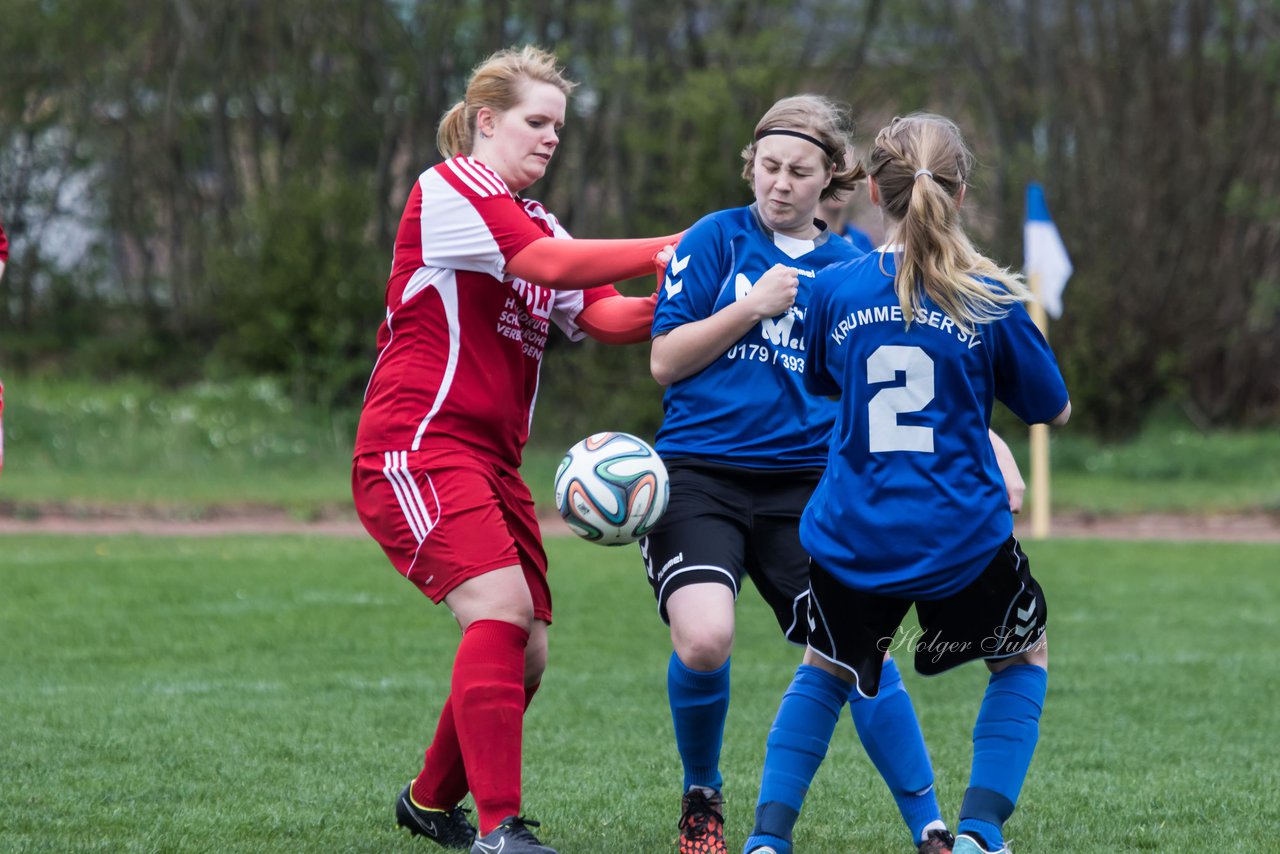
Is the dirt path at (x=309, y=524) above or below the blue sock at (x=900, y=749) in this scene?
below

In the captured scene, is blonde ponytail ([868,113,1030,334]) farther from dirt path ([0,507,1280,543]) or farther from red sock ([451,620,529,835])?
dirt path ([0,507,1280,543])

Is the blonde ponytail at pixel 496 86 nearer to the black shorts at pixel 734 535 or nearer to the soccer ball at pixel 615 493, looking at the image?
the soccer ball at pixel 615 493

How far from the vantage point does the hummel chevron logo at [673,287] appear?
13.4 ft

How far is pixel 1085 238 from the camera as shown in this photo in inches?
728

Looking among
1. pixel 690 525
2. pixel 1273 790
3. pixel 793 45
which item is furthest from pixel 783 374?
pixel 793 45

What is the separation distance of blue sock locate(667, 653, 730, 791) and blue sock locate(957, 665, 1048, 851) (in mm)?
710

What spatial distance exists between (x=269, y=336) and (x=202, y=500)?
449cm

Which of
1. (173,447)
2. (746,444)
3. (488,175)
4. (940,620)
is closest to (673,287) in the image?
(746,444)

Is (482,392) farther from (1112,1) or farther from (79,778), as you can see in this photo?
(1112,1)

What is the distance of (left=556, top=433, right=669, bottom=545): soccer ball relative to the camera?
398cm

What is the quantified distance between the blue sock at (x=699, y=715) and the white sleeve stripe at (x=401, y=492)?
0.74 meters

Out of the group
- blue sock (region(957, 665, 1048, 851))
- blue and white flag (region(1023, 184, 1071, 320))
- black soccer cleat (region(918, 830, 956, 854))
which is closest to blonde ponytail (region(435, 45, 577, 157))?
blue sock (region(957, 665, 1048, 851))

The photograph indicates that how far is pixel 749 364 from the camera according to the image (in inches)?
164

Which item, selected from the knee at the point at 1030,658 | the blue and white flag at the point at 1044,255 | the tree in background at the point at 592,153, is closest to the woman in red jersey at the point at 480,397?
the knee at the point at 1030,658
